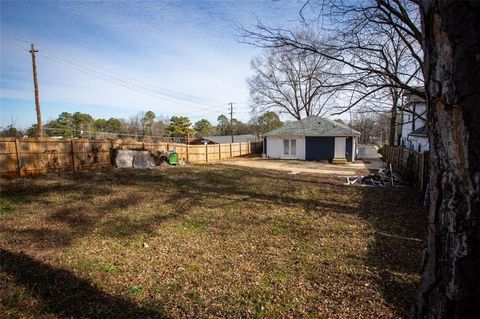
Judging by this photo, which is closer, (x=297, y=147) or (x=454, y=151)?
(x=454, y=151)

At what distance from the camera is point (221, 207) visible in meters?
8.30

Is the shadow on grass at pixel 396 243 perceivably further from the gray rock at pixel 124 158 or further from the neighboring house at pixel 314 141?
the neighboring house at pixel 314 141

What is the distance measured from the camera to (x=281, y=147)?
1086 inches

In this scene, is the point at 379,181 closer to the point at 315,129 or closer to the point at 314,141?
the point at 314,141

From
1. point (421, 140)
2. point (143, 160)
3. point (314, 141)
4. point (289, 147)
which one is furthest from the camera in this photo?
point (289, 147)

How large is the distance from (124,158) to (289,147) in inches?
617

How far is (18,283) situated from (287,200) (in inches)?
283

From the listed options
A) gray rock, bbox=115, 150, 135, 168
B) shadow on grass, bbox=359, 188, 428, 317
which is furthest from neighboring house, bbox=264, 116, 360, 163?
shadow on grass, bbox=359, 188, 428, 317

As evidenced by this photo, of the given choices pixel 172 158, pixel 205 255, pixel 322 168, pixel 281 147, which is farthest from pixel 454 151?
pixel 281 147

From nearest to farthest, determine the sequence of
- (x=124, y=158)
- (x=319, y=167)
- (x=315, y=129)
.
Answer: (x=124, y=158) → (x=319, y=167) → (x=315, y=129)

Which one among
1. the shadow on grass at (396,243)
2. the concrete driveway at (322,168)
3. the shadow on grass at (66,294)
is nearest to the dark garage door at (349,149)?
the concrete driveway at (322,168)

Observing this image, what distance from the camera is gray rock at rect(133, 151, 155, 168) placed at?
1803 centimetres

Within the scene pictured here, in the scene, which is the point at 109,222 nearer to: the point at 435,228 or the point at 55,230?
the point at 55,230

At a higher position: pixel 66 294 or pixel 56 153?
pixel 56 153
